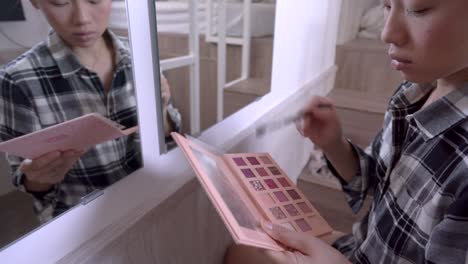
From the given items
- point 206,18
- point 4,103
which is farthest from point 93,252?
point 206,18

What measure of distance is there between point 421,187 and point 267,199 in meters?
0.22

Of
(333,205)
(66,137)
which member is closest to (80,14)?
(66,137)

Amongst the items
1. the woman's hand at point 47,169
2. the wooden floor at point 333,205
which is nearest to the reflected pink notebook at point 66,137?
the woman's hand at point 47,169

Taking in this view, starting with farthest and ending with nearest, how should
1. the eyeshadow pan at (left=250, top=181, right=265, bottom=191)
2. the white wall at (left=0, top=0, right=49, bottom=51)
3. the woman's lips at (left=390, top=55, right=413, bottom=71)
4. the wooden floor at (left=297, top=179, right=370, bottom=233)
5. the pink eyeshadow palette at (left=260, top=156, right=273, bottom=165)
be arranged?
the wooden floor at (left=297, top=179, right=370, bottom=233)
the pink eyeshadow palette at (left=260, top=156, right=273, bottom=165)
the eyeshadow pan at (left=250, top=181, right=265, bottom=191)
the woman's lips at (left=390, top=55, right=413, bottom=71)
the white wall at (left=0, top=0, right=49, bottom=51)

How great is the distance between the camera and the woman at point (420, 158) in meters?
0.40

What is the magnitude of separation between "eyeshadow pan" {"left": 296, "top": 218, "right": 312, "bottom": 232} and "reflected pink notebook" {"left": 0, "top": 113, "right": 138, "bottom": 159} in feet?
1.01

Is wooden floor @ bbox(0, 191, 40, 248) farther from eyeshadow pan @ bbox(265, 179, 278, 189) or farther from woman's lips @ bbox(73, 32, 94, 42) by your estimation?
eyeshadow pan @ bbox(265, 179, 278, 189)

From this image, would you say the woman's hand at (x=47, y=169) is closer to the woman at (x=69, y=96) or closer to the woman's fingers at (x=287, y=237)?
the woman at (x=69, y=96)

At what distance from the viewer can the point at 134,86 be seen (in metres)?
0.48

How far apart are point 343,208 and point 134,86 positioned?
965 millimetres

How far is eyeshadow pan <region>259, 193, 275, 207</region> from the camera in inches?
20.8

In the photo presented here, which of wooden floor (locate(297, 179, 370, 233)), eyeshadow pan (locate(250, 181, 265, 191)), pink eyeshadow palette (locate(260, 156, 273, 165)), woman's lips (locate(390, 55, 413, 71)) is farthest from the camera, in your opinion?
wooden floor (locate(297, 179, 370, 233))

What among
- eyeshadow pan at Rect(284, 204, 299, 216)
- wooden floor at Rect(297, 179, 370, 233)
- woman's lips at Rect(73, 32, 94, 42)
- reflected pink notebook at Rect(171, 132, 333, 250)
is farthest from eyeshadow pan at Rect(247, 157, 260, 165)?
wooden floor at Rect(297, 179, 370, 233)

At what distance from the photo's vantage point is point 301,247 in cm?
48
